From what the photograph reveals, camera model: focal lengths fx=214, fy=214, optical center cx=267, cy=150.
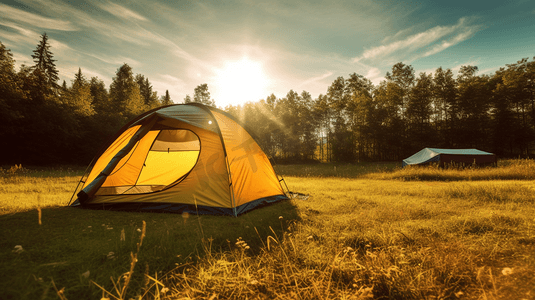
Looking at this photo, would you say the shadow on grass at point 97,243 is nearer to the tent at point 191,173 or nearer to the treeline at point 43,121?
the tent at point 191,173

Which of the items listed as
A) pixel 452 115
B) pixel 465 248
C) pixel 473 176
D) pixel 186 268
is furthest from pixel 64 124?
pixel 452 115

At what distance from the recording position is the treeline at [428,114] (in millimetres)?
30625

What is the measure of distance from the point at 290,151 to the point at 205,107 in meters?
33.0

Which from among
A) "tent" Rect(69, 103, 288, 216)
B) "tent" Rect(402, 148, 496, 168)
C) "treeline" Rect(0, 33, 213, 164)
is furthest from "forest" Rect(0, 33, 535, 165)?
"tent" Rect(69, 103, 288, 216)

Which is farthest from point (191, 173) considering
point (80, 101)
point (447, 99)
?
point (447, 99)

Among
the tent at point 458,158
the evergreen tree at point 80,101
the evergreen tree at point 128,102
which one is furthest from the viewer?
the evergreen tree at point 128,102

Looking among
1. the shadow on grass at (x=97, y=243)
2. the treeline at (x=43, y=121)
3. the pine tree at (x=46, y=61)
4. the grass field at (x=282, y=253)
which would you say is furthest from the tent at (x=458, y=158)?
the pine tree at (x=46, y=61)

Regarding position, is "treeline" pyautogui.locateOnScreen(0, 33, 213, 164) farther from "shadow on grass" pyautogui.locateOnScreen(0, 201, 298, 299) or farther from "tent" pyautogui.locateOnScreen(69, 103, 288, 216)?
"shadow on grass" pyautogui.locateOnScreen(0, 201, 298, 299)

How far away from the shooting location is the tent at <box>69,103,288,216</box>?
4.49m

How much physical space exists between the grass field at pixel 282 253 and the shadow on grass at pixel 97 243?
0.01m

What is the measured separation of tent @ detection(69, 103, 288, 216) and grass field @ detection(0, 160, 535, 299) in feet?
1.22

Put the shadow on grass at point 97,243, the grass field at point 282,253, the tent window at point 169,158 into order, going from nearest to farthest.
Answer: the grass field at point 282,253
the shadow on grass at point 97,243
the tent window at point 169,158

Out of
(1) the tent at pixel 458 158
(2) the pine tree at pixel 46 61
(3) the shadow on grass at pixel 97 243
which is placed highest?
(2) the pine tree at pixel 46 61

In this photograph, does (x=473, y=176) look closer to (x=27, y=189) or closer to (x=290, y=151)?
(x=27, y=189)
